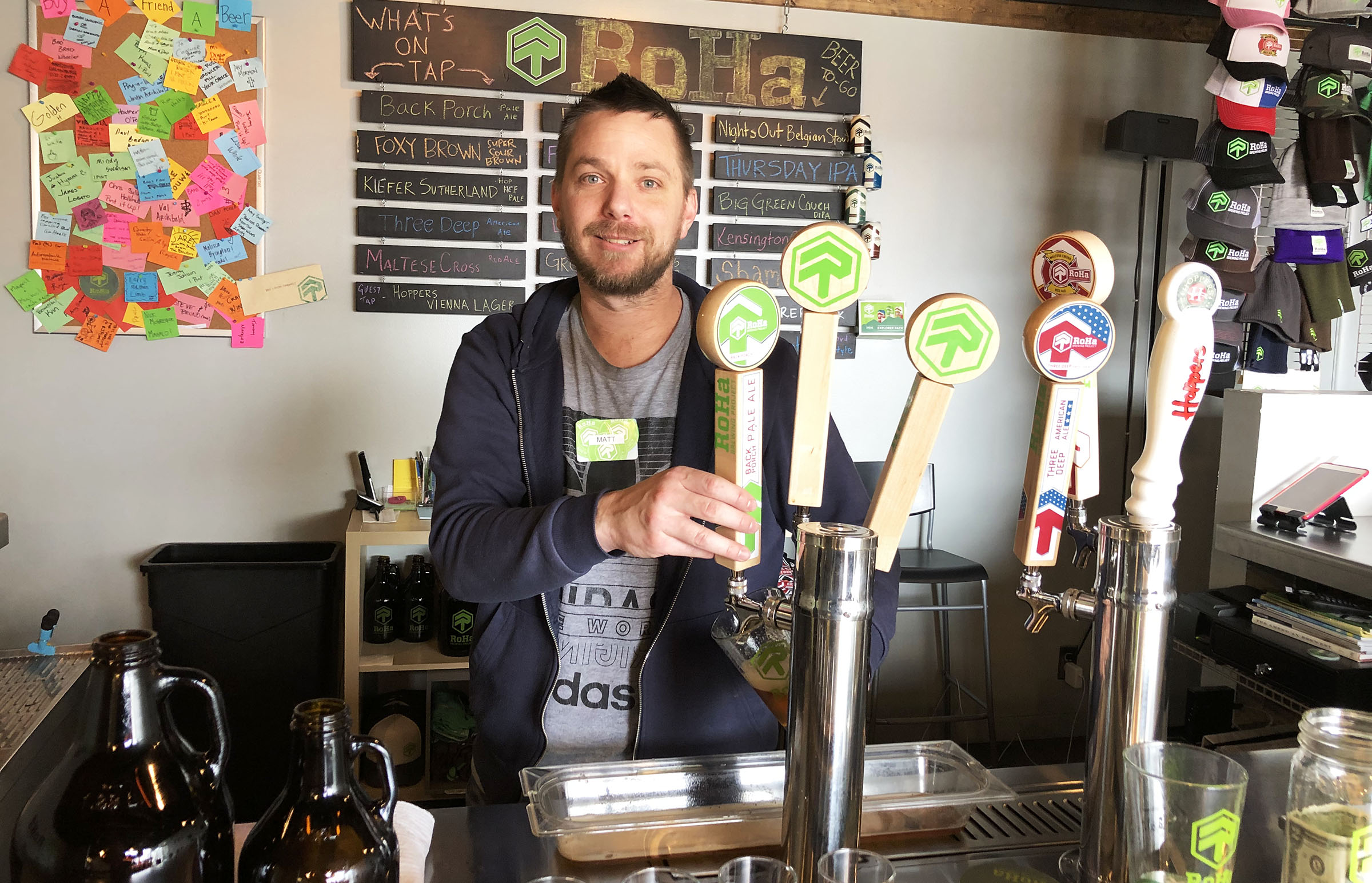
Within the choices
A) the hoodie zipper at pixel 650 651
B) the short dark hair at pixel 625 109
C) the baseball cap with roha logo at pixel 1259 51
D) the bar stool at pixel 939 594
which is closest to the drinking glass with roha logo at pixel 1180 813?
the hoodie zipper at pixel 650 651

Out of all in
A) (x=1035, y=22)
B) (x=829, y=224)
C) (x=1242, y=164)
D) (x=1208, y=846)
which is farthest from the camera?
(x=1035, y=22)

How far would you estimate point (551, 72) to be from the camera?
3033 millimetres

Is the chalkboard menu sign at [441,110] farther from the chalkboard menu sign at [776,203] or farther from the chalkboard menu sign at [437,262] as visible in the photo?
the chalkboard menu sign at [776,203]

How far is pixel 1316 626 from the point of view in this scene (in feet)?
6.41

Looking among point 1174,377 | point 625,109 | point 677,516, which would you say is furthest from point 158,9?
point 1174,377

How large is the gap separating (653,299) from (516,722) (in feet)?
2.20

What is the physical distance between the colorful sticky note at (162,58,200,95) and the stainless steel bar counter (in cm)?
270

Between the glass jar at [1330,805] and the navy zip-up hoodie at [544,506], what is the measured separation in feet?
2.26

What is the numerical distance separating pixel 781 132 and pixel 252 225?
173 centimetres

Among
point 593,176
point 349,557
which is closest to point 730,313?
point 593,176

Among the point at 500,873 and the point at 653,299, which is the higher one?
the point at 653,299

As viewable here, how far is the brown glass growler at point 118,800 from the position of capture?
22.4 inches

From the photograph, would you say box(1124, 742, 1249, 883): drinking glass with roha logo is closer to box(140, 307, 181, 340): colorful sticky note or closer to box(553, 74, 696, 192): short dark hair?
box(553, 74, 696, 192): short dark hair

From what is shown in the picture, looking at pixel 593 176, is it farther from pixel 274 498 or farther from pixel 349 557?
pixel 274 498
